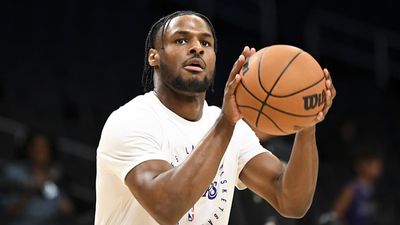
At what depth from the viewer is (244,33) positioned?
12.0 metres

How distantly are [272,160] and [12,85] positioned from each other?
6411mm

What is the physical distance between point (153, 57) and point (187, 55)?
328 millimetres

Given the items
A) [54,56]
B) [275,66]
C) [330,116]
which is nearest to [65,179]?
[54,56]

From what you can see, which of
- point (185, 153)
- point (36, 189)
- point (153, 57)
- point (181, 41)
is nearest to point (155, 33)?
point (153, 57)

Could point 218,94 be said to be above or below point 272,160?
below

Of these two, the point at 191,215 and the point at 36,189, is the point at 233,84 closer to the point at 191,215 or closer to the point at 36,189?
the point at 191,215

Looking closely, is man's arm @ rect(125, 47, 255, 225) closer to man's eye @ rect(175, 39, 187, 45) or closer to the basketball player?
the basketball player

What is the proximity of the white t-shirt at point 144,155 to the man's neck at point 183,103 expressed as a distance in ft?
0.11

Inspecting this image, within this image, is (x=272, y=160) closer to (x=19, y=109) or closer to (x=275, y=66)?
(x=275, y=66)

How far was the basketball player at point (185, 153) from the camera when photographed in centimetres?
356

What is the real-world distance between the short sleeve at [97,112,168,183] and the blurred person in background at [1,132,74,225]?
3762 millimetres

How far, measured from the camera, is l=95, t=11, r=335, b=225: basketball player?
356cm

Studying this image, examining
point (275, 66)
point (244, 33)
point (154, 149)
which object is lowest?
point (244, 33)

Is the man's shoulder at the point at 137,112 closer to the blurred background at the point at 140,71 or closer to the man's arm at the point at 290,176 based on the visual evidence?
the man's arm at the point at 290,176
